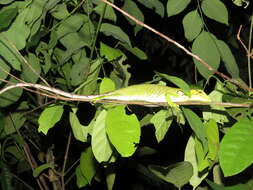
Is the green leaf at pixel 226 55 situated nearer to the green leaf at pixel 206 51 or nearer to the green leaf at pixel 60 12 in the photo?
the green leaf at pixel 206 51

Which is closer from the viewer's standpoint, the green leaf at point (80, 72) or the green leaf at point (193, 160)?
the green leaf at point (193, 160)

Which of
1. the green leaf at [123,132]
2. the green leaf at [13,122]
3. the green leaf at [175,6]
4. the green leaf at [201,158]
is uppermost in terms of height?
the green leaf at [175,6]

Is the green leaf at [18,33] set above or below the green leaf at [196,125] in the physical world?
above

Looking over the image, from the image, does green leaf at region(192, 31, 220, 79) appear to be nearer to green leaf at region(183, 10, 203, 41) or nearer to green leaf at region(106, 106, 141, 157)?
green leaf at region(183, 10, 203, 41)

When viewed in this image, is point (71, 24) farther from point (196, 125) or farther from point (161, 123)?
point (196, 125)

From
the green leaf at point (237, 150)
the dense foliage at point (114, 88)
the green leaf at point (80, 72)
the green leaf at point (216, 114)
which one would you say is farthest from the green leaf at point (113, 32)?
the green leaf at point (237, 150)
